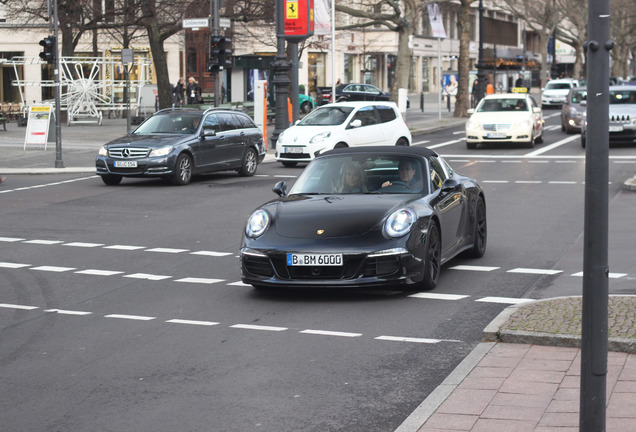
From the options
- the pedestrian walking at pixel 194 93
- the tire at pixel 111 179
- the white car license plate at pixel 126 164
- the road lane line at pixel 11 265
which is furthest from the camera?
the pedestrian walking at pixel 194 93

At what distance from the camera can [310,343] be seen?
808cm

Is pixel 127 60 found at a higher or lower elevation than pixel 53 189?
higher

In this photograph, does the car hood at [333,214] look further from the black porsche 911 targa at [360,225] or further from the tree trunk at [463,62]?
the tree trunk at [463,62]

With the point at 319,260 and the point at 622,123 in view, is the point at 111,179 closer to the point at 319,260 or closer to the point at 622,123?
the point at 319,260

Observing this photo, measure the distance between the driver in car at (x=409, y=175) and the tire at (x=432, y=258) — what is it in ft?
1.92

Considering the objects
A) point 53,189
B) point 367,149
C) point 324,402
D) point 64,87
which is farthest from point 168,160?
point 64,87

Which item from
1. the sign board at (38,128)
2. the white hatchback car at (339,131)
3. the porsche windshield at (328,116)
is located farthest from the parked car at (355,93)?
the porsche windshield at (328,116)

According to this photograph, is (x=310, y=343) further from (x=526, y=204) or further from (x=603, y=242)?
(x=526, y=204)

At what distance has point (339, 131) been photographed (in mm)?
26406

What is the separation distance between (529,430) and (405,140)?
2344 cm

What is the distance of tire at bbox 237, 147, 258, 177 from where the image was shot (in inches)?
962

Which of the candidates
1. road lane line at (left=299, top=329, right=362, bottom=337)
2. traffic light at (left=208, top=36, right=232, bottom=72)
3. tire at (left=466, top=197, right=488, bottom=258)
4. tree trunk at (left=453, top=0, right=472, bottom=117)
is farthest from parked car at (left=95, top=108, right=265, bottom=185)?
tree trunk at (left=453, top=0, right=472, bottom=117)

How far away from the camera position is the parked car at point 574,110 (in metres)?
37.3

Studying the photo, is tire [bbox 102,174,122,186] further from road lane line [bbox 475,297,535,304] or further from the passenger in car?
road lane line [bbox 475,297,535,304]
